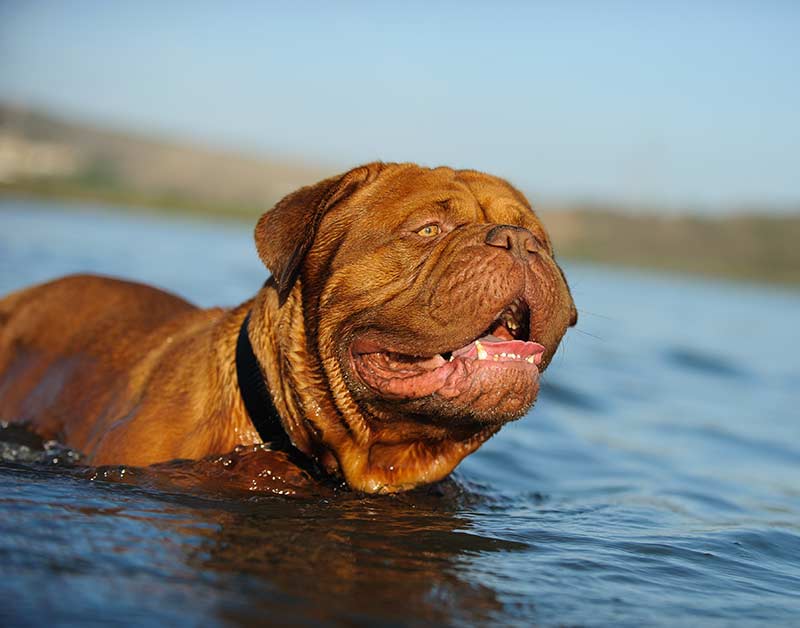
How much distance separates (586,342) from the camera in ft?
50.6

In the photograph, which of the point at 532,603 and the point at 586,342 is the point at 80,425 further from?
the point at 586,342

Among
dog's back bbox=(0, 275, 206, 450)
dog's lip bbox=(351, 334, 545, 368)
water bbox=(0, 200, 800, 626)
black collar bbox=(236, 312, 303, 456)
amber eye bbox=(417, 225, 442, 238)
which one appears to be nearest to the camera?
water bbox=(0, 200, 800, 626)

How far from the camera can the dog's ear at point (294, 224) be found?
14.3 feet

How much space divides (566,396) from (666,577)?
658 cm

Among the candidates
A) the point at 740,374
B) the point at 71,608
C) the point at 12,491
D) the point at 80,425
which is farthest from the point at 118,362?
the point at 740,374

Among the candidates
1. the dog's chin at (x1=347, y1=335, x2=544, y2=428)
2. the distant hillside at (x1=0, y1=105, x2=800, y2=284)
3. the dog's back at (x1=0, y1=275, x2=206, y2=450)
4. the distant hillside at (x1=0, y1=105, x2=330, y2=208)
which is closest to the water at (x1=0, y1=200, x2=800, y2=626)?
the dog's back at (x1=0, y1=275, x2=206, y2=450)

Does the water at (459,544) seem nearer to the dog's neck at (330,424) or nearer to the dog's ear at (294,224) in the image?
the dog's neck at (330,424)

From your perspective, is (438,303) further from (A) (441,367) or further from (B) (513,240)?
(B) (513,240)

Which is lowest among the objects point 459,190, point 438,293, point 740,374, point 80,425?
A: point 740,374

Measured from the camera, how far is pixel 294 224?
4453 millimetres

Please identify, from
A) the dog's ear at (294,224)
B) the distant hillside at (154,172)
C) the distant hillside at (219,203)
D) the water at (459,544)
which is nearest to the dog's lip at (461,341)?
the dog's ear at (294,224)

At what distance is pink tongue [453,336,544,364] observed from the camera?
14.0ft

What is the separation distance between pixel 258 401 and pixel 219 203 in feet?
219

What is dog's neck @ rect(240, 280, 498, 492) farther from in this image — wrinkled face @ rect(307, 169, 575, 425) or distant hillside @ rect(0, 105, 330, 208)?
distant hillside @ rect(0, 105, 330, 208)
